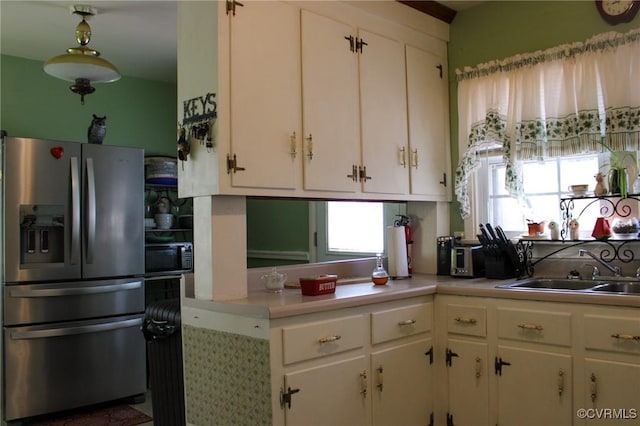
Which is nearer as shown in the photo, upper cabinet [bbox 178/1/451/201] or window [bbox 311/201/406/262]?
upper cabinet [bbox 178/1/451/201]

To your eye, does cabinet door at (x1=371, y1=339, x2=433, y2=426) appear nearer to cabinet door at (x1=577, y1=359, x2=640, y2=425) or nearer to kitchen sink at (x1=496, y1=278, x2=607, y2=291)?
kitchen sink at (x1=496, y1=278, x2=607, y2=291)

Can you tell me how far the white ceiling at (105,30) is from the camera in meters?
3.40

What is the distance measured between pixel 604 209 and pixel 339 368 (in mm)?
1726

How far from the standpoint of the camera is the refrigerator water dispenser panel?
3.73m

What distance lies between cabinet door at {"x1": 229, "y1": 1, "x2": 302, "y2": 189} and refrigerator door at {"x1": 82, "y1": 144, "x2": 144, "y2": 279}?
1.93 meters

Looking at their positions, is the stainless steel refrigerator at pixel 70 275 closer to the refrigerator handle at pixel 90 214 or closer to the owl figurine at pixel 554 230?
the refrigerator handle at pixel 90 214

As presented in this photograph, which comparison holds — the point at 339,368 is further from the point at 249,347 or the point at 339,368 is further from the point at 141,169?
the point at 141,169

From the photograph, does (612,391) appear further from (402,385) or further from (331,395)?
(331,395)

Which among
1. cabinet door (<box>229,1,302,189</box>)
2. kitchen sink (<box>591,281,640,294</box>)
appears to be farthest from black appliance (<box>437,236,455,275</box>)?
cabinet door (<box>229,1,302,189</box>)

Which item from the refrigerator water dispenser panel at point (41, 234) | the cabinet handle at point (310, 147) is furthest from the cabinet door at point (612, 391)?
the refrigerator water dispenser panel at point (41, 234)

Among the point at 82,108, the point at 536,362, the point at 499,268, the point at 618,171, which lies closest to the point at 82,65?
the point at 82,108

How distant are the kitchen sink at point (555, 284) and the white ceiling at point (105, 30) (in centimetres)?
258

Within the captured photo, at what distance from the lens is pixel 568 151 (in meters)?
3.10

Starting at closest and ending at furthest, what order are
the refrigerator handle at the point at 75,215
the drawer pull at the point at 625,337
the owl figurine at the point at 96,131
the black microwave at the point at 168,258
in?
the drawer pull at the point at 625,337 < the refrigerator handle at the point at 75,215 < the owl figurine at the point at 96,131 < the black microwave at the point at 168,258
